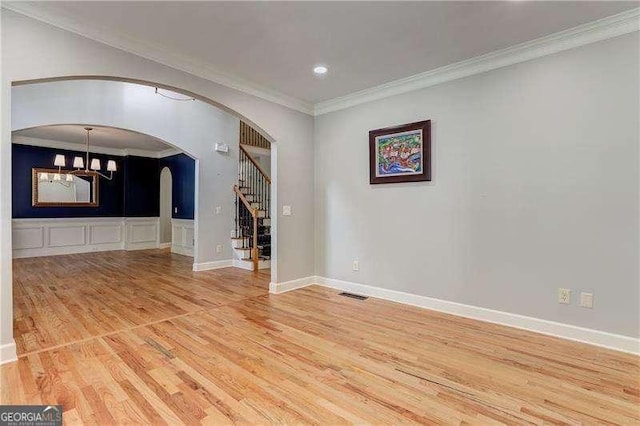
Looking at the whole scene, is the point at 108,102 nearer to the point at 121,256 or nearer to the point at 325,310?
the point at 121,256

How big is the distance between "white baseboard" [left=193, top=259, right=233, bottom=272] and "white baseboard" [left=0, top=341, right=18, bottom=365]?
3.41 meters

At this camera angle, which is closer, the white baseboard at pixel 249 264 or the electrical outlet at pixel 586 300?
the electrical outlet at pixel 586 300

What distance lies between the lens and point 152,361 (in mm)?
2295

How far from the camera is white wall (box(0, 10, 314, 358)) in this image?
2176mm

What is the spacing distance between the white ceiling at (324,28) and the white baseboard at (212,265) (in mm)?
3708

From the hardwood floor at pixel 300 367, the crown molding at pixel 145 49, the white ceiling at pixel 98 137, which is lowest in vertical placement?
the hardwood floor at pixel 300 367

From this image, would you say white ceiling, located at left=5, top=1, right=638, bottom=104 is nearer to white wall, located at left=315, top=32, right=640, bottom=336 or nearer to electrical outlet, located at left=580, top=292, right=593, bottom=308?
white wall, located at left=315, top=32, right=640, bottom=336

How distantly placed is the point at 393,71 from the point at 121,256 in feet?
23.7

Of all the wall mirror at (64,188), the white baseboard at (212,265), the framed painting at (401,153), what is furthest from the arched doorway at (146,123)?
the wall mirror at (64,188)

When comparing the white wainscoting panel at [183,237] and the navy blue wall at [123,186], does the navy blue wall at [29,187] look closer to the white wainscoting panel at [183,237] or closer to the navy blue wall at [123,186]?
the navy blue wall at [123,186]

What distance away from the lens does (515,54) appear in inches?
113

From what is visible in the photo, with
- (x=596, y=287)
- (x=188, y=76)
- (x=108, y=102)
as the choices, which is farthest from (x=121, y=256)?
(x=596, y=287)

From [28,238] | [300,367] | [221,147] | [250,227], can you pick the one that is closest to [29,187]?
[28,238]

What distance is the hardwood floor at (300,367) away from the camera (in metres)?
1.74
